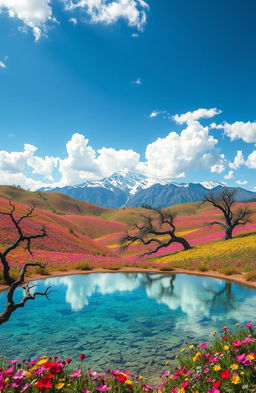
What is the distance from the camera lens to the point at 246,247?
3716cm

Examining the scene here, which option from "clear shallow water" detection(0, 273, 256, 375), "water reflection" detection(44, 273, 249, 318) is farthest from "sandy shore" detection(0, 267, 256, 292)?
"clear shallow water" detection(0, 273, 256, 375)

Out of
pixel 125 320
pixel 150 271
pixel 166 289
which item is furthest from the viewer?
pixel 150 271

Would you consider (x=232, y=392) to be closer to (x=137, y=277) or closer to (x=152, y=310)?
(x=152, y=310)

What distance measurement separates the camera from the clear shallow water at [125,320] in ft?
41.1

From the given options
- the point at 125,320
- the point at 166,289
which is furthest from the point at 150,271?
the point at 125,320

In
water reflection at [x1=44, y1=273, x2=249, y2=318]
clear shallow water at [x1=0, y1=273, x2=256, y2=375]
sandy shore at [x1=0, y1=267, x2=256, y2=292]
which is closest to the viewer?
clear shallow water at [x1=0, y1=273, x2=256, y2=375]

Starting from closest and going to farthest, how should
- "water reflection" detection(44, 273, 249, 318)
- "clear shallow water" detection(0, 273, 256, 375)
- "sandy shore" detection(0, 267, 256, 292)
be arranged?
"clear shallow water" detection(0, 273, 256, 375) → "water reflection" detection(44, 273, 249, 318) → "sandy shore" detection(0, 267, 256, 292)

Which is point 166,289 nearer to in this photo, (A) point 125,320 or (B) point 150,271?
(A) point 125,320

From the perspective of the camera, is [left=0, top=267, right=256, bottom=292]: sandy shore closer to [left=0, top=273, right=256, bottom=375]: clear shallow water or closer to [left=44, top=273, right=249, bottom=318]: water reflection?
[left=44, top=273, right=249, bottom=318]: water reflection

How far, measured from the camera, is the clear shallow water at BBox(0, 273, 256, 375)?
12.5 metres

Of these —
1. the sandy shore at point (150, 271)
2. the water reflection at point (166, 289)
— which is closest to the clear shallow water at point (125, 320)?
the water reflection at point (166, 289)

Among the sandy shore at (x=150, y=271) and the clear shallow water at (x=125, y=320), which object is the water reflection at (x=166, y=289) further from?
the sandy shore at (x=150, y=271)

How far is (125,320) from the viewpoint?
17375 millimetres

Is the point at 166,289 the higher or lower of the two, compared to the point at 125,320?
lower
